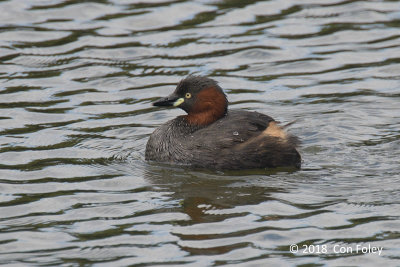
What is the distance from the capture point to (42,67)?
1166cm

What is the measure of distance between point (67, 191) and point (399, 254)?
314 centimetres

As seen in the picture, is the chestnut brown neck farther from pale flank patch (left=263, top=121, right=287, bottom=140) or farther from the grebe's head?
pale flank patch (left=263, top=121, right=287, bottom=140)

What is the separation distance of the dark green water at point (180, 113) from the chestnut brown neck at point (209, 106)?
0.68 m

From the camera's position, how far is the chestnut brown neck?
9102mm

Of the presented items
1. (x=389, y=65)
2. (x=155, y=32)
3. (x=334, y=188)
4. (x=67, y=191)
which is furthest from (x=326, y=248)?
(x=155, y=32)

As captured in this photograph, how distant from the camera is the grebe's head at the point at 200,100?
29.9 ft

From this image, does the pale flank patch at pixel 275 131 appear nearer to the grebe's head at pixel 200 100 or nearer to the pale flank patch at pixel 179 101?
the grebe's head at pixel 200 100

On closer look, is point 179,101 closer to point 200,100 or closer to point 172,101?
point 172,101

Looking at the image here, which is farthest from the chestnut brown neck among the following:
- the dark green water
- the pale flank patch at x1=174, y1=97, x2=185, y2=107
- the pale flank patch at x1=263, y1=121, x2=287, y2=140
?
the dark green water

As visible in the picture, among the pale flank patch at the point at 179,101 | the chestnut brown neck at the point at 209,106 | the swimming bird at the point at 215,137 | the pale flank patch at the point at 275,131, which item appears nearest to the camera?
the swimming bird at the point at 215,137

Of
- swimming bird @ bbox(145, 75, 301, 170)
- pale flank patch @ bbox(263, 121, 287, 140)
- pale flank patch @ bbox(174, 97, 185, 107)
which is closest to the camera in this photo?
swimming bird @ bbox(145, 75, 301, 170)

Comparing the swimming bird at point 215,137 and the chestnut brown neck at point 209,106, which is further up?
the chestnut brown neck at point 209,106

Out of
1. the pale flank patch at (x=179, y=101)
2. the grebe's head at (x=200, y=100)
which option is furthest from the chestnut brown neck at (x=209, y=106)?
the pale flank patch at (x=179, y=101)

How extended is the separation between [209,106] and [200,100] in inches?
4.7
